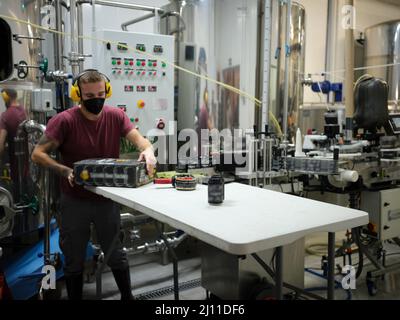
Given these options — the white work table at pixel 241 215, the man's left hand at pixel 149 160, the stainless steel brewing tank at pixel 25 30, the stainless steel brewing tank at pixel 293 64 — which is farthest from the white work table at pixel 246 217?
the stainless steel brewing tank at pixel 293 64

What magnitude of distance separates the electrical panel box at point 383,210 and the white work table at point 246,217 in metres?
1.20

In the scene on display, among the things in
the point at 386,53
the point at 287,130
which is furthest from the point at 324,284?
the point at 386,53

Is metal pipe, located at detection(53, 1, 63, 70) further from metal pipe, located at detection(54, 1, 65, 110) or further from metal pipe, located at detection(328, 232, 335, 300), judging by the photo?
metal pipe, located at detection(328, 232, 335, 300)

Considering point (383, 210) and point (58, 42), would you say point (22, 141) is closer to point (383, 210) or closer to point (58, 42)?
point (58, 42)

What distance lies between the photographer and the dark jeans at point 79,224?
194 cm

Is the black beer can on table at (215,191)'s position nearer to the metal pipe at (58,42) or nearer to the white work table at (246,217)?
the white work table at (246,217)

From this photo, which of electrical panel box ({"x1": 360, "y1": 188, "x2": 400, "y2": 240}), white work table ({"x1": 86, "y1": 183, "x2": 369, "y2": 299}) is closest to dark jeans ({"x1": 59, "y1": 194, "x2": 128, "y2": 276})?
white work table ({"x1": 86, "y1": 183, "x2": 369, "y2": 299})

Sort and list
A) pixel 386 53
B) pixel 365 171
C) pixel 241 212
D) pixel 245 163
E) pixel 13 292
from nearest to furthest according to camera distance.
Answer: pixel 241 212
pixel 13 292
pixel 365 171
pixel 245 163
pixel 386 53

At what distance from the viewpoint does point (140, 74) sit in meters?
2.89

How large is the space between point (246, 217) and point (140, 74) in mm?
1906

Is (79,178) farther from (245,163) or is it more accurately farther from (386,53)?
(386,53)

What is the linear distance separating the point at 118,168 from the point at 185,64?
171 cm

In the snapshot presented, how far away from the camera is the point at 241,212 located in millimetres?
1350

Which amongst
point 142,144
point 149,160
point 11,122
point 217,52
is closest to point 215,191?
point 149,160
